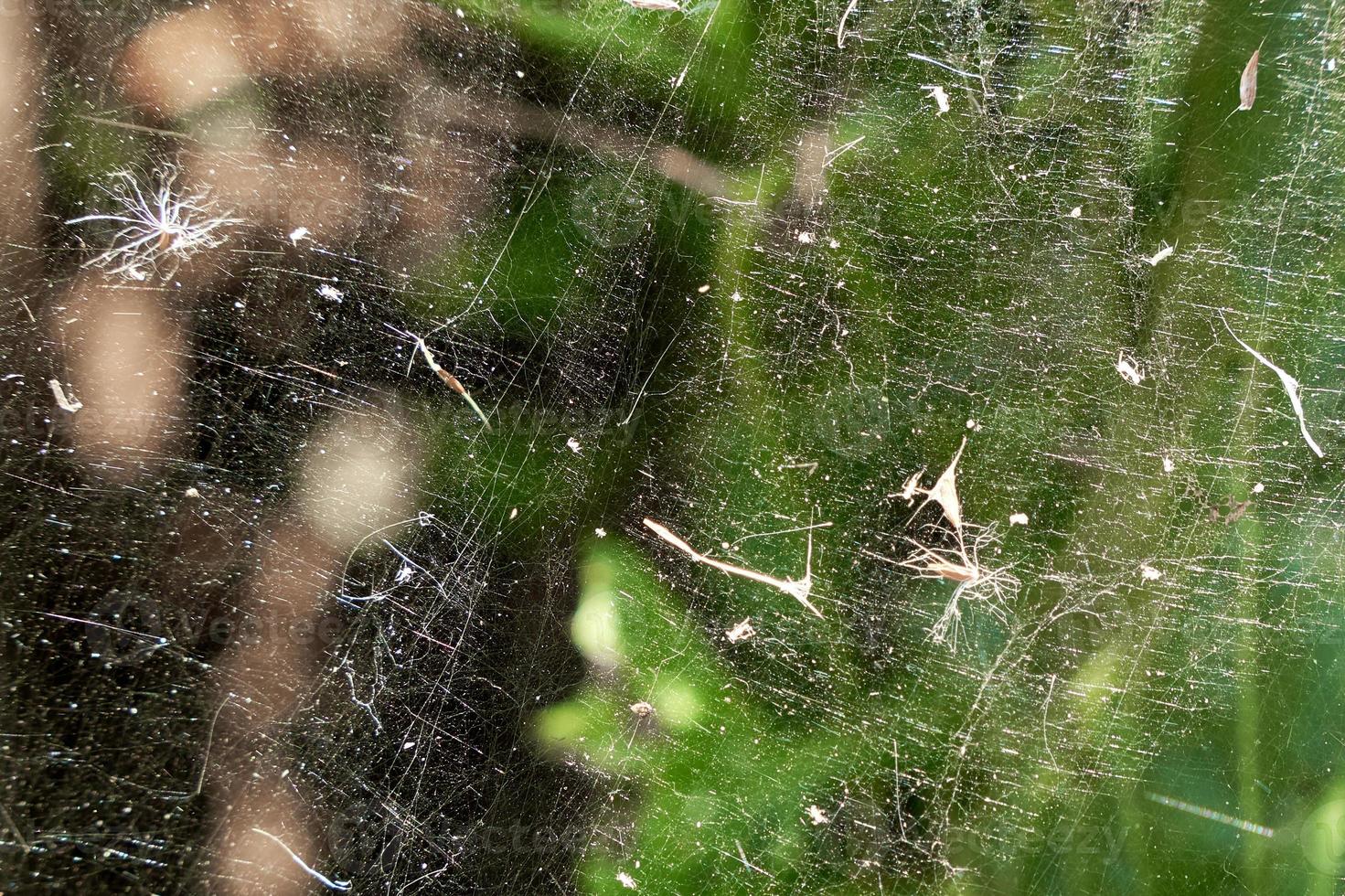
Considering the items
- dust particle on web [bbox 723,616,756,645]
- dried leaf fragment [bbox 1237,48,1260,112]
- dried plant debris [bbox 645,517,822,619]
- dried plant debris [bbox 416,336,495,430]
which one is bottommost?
dust particle on web [bbox 723,616,756,645]

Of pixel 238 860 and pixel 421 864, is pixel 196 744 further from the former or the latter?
pixel 421 864

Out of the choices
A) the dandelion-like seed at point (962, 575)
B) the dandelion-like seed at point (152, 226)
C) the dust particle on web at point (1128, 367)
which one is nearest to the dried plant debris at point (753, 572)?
the dandelion-like seed at point (962, 575)

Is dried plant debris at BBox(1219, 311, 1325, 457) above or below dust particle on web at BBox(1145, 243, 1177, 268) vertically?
below

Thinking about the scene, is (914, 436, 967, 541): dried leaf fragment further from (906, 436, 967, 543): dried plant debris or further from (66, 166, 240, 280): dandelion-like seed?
(66, 166, 240, 280): dandelion-like seed

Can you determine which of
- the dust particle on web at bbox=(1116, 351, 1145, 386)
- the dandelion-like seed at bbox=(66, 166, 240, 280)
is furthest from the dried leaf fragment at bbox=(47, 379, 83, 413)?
the dust particle on web at bbox=(1116, 351, 1145, 386)

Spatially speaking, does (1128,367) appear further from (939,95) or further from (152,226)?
(152,226)

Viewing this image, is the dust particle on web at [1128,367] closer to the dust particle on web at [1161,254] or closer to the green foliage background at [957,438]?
the green foliage background at [957,438]
